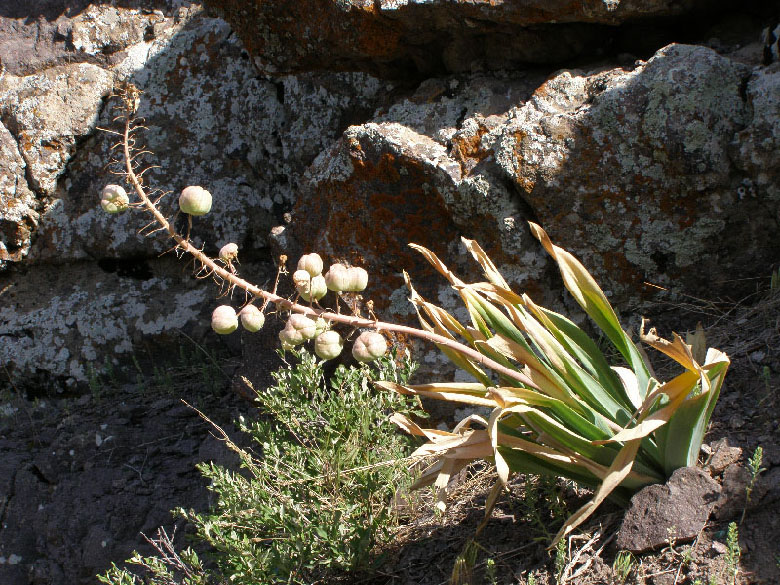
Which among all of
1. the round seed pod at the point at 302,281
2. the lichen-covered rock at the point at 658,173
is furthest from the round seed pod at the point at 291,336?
the lichen-covered rock at the point at 658,173

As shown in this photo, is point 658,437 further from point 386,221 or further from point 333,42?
point 333,42

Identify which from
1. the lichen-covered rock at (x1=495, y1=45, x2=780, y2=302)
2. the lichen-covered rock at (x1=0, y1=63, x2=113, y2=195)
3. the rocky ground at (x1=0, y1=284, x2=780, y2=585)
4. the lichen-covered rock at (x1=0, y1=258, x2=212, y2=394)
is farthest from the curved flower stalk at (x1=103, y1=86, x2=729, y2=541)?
the lichen-covered rock at (x1=0, y1=63, x2=113, y2=195)

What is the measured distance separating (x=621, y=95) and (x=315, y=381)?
159 cm

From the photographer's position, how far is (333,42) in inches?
134

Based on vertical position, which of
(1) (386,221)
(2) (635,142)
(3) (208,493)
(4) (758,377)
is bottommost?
(3) (208,493)

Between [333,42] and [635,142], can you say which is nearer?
[635,142]

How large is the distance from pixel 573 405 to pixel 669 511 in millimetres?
362

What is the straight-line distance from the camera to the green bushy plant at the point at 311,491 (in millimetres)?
2197

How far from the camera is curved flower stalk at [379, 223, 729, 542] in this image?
187cm

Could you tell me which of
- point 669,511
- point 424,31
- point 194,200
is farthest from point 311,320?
point 424,31

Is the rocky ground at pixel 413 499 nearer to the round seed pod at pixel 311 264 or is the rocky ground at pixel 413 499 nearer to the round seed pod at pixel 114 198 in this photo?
the round seed pod at pixel 311 264

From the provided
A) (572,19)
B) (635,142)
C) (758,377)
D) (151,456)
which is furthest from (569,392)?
(151,456)

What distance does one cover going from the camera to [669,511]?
1910 mm

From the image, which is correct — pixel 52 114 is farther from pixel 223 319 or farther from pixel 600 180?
pixel 600 180
